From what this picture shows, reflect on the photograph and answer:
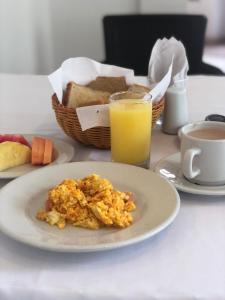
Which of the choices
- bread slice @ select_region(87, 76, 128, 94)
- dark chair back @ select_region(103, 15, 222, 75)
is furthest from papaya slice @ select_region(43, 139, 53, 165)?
dark chair back @ select_region(103, 15, 222, 75)

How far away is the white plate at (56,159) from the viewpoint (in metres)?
0.89

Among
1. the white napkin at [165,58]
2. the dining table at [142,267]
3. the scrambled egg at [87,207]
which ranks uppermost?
the white napkin at [165,58]

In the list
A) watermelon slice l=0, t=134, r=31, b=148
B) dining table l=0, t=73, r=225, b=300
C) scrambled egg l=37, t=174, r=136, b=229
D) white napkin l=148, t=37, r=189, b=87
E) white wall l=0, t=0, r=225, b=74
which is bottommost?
white wall l=0, t=0, r=225, b=74

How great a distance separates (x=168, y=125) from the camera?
1.13 m

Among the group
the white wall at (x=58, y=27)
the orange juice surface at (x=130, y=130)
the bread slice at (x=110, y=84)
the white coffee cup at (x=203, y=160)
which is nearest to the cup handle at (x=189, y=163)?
the white coffee cup at (x=203, y=160)

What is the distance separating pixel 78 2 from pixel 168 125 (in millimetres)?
1954

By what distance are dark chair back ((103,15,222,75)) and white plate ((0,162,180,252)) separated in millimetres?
1558

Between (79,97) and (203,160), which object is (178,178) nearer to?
(203,160)

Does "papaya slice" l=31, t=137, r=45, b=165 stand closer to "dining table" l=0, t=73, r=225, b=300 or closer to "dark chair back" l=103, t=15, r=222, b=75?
"dining table" l=0, t=73, r=225, b=300

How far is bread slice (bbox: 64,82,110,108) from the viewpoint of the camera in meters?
1.03

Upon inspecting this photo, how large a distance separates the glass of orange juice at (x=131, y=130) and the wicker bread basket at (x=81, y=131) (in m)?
0.07

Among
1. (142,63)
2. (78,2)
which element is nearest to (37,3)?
(78,2)

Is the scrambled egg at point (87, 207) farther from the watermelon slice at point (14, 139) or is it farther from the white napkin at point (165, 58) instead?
the white napkin at point (165, 58)

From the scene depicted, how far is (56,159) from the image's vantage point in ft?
3.16
